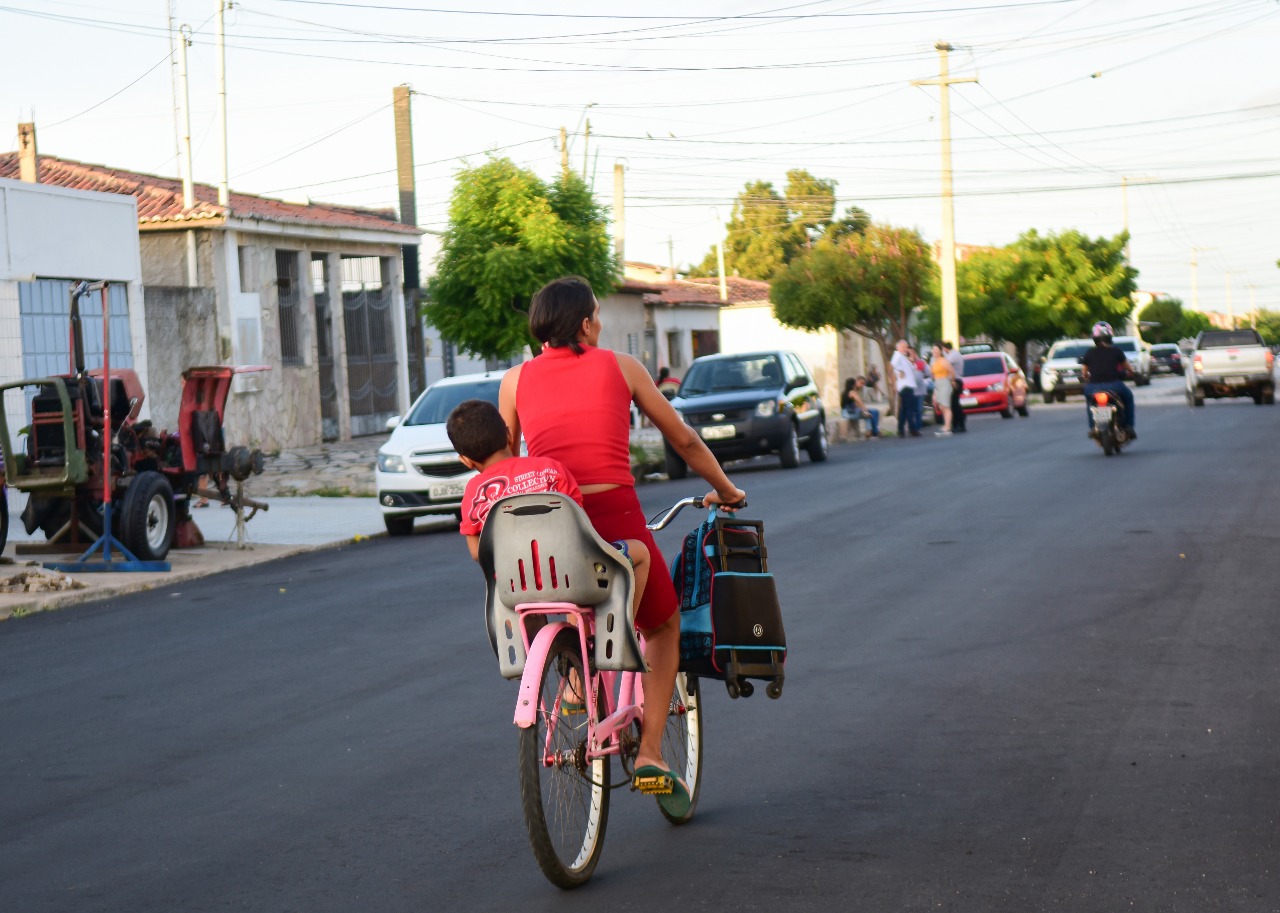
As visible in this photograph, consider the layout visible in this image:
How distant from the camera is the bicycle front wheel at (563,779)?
4.76 meters

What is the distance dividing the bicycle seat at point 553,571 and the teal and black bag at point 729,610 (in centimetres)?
61

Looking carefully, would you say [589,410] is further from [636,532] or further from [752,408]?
[752,408]

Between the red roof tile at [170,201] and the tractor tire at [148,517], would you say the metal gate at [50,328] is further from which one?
the tractor tire at [148,517]

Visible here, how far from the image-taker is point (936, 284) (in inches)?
2564

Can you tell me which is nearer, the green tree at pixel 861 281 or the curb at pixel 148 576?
the curb at pixel 148 576

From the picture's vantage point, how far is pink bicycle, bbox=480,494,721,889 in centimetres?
479

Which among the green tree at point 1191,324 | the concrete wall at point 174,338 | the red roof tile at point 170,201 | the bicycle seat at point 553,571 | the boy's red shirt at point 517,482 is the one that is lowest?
the bicycle seat at point 553,571

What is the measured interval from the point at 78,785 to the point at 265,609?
5.59 meters

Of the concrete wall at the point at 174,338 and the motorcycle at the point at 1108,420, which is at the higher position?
the concrete wall at the point at 174,338

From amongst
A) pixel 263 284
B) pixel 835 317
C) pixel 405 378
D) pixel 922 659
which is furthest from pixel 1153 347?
pixel 922 659

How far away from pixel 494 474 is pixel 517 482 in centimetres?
11

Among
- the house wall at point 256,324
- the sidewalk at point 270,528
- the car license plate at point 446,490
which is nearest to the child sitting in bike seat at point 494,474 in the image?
the sidewalk at point 270,528

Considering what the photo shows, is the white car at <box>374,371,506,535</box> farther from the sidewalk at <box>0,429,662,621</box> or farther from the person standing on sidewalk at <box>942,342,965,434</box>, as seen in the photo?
the person standing on sidewalk at <box>942,342,965,434</box>

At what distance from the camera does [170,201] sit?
111 feet
